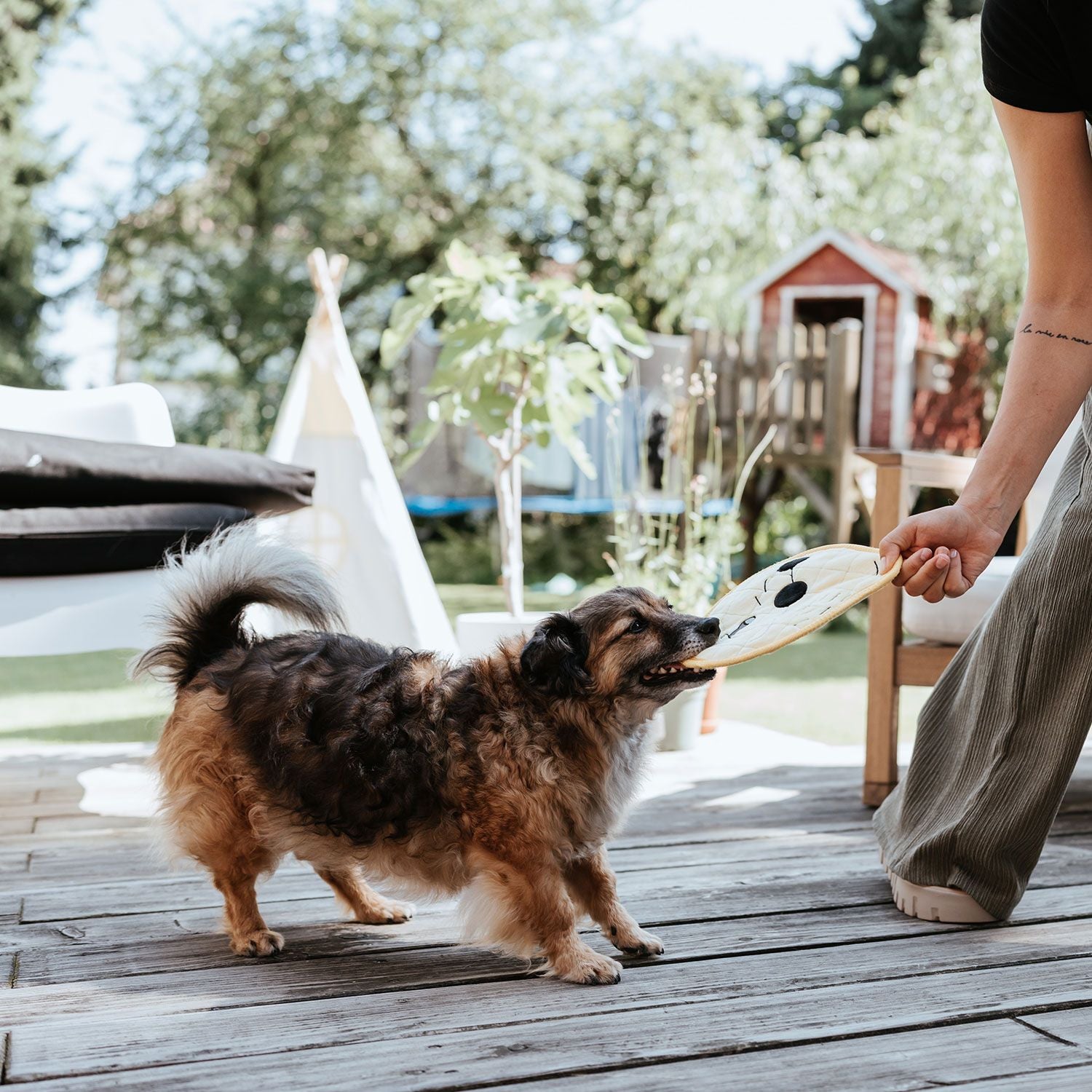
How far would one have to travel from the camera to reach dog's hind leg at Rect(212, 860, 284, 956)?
7.09 ft

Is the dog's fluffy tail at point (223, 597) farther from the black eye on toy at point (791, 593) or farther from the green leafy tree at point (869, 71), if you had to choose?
the green leafy tree at point (869, 71)

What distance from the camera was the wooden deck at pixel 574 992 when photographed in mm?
1625

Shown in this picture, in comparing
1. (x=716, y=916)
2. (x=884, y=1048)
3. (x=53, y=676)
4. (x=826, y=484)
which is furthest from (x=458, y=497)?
(x=884, y=1048)

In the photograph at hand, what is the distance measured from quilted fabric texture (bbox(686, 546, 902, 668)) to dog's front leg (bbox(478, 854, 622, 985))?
451mm

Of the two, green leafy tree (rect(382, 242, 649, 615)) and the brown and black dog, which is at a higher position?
green leafy tree (rect(382, 242, 649, 615))

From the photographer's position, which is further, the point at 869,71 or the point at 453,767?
the point at 869,71

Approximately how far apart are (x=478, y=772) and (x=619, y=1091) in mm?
631

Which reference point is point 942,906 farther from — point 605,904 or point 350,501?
point 350,501

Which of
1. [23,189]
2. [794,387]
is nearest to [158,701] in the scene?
[794,387]

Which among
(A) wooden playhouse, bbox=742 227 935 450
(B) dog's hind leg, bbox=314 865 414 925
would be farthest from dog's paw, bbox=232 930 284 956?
(A) wooden playhouse, bbox=742 227 935 450

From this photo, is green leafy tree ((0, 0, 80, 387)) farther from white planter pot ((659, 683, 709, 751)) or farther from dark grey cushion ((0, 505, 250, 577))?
white planter pot ((659, 683, 709, 751))

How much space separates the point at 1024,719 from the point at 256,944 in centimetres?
150

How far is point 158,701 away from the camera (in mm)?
4066

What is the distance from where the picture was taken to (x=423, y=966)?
2.11 metres
